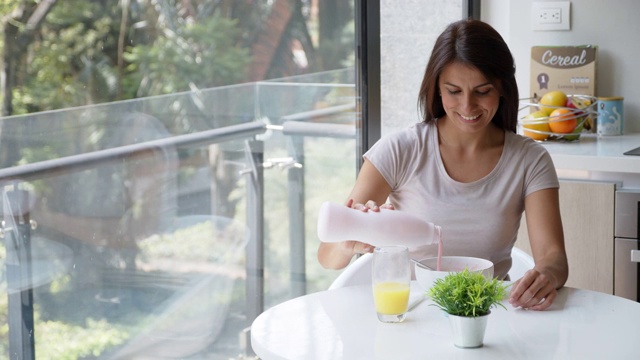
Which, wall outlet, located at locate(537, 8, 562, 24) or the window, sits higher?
wall outlet, located at locate(537, 8, 562, 24)

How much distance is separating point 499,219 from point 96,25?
993 mm

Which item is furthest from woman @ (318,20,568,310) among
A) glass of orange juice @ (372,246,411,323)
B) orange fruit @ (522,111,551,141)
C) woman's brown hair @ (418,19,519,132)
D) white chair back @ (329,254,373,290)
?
orange fruit @ (522,111,551,141)

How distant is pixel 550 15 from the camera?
10.5ft

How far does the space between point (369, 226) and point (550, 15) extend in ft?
6.32

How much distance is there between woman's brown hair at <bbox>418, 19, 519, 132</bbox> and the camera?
191 centimetres

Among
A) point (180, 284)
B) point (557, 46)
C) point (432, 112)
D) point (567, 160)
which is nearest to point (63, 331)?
point (180, 284)

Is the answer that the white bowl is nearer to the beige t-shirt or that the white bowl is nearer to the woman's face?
the beige t-shirt

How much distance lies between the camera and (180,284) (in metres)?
2.65

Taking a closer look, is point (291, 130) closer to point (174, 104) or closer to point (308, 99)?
point (308, 99)

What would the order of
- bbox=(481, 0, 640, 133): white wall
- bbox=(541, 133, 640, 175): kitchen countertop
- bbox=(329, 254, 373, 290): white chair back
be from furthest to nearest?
1. bbox=(481, 0, 640, 133): white wall
2. bbox=(541, 133, 640, 175): kitchen countertop
3. bbox=(329, 254, 373, 290): white chair back

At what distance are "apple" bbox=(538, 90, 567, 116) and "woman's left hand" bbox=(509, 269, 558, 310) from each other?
1.53 m

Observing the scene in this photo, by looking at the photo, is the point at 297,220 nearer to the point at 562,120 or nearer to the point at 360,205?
the point at 562,120

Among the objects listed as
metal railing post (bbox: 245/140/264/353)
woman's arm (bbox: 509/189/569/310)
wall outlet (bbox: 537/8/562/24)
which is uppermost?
wall outlet (bbox: 537/8/562/24)

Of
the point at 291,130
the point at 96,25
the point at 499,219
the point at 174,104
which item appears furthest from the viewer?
the point at 291,130
